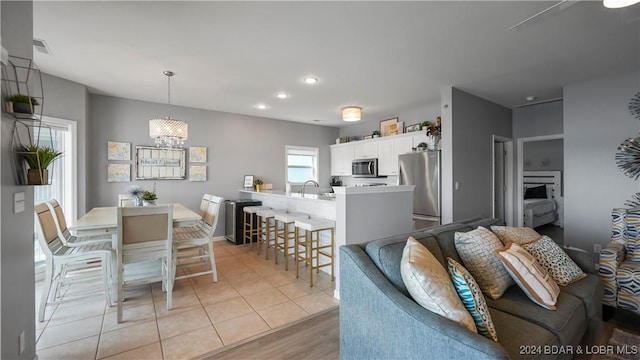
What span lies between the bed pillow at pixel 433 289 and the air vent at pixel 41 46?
12.1ft

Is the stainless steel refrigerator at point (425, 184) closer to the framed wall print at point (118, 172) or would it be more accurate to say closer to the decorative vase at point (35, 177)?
the decorative vase at point (35, 177)

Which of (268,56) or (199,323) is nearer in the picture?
(199,323)

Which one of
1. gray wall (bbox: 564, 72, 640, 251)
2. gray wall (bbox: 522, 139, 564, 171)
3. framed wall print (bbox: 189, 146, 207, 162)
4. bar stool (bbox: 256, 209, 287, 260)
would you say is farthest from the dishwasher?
gray wall (bbox: 522, 139, 564, 171)

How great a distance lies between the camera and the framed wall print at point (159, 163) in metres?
4.61

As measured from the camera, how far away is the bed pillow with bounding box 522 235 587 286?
200cm

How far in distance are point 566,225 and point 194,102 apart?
238 inches

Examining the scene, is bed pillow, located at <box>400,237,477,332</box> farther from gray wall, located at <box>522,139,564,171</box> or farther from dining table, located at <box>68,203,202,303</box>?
gray wall, located at <box>522,139,564,171</box>

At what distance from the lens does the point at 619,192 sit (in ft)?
11.5

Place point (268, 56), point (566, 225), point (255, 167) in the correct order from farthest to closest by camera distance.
Result: point (255, 167) < point (566, 225) < point (268, 56)

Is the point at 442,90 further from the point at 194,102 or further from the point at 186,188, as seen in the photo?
the point at 186,188

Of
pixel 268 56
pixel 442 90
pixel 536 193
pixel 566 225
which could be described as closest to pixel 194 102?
pixel 268 56

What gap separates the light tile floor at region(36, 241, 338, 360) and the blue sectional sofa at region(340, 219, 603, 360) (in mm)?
1025

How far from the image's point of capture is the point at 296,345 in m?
2.05

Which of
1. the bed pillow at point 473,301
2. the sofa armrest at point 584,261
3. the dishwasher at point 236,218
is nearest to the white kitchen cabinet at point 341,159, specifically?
the dishwasher at point 236,218
